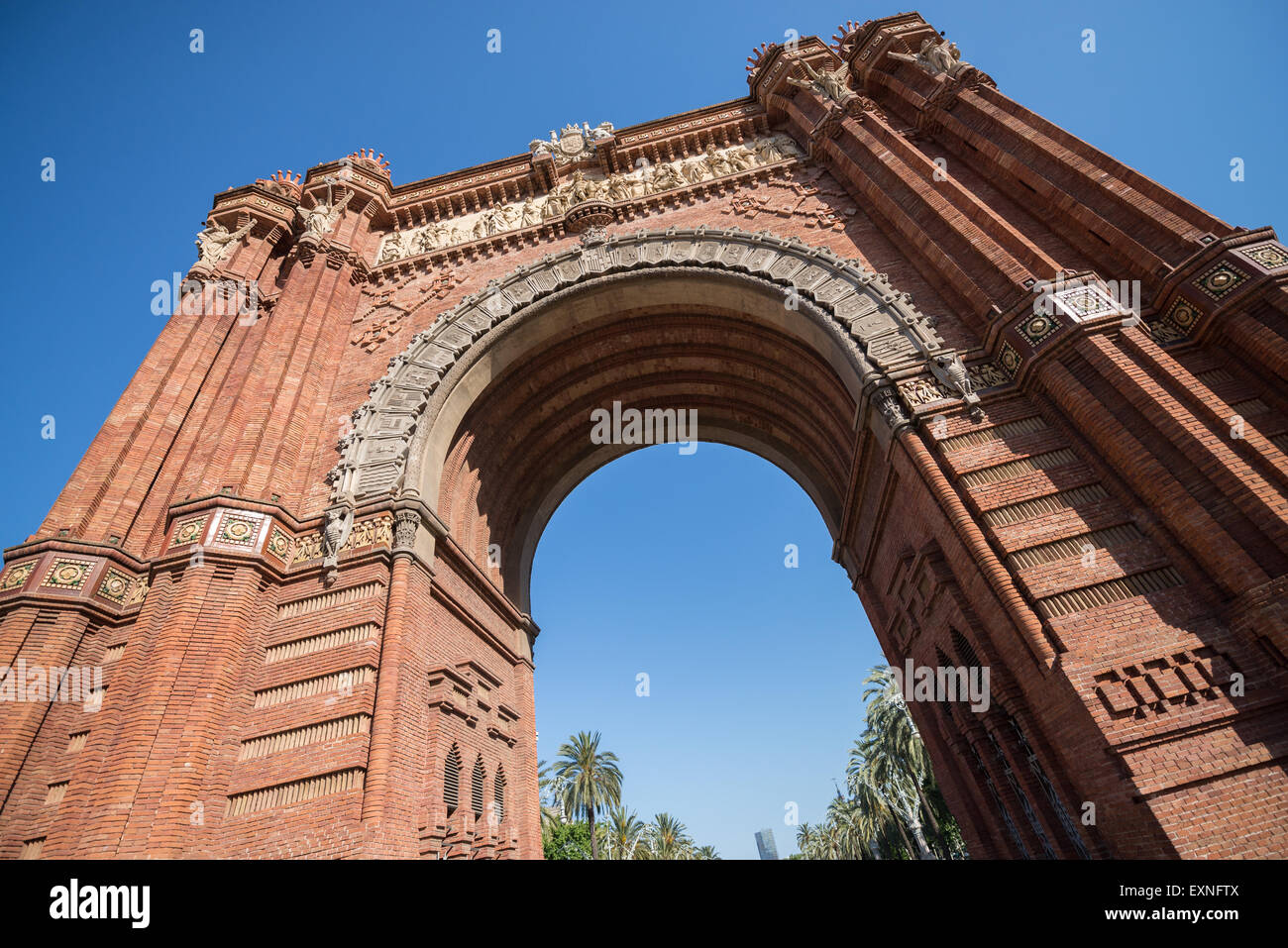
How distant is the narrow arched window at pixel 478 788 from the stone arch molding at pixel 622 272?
493cm

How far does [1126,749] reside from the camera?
18.6ft

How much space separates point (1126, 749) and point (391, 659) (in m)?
8.44

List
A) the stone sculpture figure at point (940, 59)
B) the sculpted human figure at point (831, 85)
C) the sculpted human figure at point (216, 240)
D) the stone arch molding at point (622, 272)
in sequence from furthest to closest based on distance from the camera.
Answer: the sculpted human figure at point (831, 85) < the sculpted human figure at point (216, 240) < the stone sculpture figure at point (940, 59) < the stone arch molding at point (622, 272)

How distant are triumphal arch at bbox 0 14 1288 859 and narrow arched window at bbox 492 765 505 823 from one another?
0.18 meters

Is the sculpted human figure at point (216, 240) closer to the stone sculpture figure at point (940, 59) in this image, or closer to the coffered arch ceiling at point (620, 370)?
the coffered arch ceiling at point (620, 370)

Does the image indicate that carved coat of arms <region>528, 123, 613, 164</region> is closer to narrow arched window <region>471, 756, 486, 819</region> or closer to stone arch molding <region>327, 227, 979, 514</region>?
stone arch molding <region>327, 227, 979, 514</region>

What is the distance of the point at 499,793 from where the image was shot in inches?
433

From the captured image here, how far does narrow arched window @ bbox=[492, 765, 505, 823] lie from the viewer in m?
10.7

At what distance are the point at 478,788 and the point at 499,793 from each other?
1.01 meters

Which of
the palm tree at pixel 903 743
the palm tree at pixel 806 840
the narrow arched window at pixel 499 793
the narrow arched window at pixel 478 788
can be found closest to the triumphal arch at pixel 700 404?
the narrow arched window at pixel 478 788

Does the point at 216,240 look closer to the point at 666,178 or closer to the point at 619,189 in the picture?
the point at 619,189

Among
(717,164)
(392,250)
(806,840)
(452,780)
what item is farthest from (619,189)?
(806,840)

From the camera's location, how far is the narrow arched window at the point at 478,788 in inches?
389
